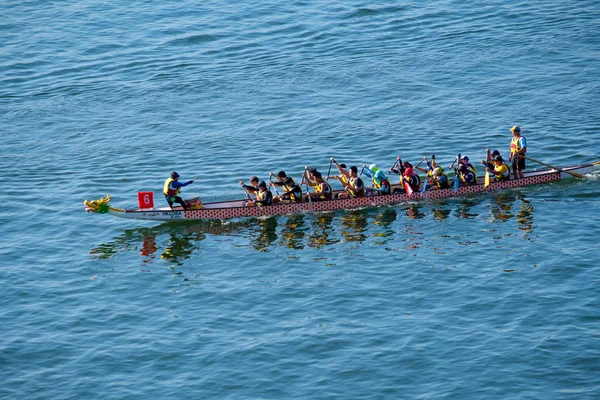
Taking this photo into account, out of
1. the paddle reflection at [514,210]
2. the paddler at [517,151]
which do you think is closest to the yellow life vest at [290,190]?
the paddle reflection at [514,210]

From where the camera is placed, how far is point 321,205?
3897 centimetres

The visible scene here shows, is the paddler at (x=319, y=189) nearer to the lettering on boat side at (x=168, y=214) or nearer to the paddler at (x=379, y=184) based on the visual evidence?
the paddler at (x=379, y=184)

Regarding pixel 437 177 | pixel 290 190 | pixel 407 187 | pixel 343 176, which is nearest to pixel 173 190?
pixel 290 190

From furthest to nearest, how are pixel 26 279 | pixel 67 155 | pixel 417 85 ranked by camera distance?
pixel 417 85 → pixel 67 155 → pixel 26 279

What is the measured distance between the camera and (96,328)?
30656mm

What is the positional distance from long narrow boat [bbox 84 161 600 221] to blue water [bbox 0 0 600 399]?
46 cm

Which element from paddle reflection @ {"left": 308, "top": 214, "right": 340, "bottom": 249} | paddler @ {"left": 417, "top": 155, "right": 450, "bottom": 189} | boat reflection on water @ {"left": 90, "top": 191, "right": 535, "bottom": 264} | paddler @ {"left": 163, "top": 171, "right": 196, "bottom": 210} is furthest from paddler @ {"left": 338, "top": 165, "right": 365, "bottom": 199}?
paddler @ {"left": 163, "top": 171, "right": 196, "bottom": 210}

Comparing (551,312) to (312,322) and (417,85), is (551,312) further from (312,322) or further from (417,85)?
(417,85)

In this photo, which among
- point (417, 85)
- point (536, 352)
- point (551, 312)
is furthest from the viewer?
point (417, 85)

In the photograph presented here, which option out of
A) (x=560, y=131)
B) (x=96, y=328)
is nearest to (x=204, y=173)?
(x=96, y=328)

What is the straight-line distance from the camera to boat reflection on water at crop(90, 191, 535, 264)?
3634 cm

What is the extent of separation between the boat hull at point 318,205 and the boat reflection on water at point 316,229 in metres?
0.29

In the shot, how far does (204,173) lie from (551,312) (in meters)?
21.2

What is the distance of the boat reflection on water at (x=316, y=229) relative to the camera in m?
36.3
